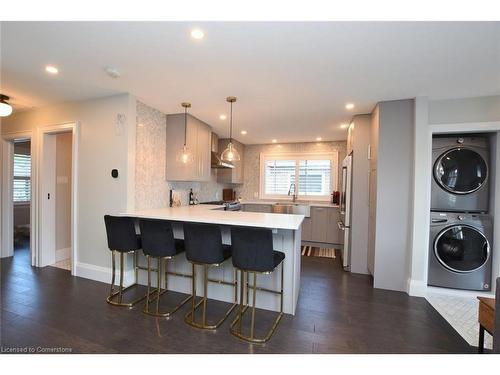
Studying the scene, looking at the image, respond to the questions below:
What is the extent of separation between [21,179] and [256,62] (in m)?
6.34

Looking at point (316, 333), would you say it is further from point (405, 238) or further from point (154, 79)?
point (154, 79)

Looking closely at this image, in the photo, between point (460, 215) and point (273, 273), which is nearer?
point (273, 273)

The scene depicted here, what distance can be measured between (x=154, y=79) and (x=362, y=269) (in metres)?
3.79

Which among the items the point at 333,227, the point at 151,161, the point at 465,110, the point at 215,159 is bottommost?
the point at 333,227

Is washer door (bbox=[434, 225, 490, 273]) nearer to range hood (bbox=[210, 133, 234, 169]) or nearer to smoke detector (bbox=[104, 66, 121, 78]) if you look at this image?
range hood (bbox=[210, 133, 234, 169])

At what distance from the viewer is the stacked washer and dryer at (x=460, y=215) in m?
2.71

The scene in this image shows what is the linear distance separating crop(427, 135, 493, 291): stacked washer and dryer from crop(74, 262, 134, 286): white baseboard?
12.8 ft

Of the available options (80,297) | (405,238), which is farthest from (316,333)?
(80,297)

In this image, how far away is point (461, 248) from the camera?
2758mm

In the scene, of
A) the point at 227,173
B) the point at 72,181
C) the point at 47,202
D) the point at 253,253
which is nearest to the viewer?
the point at 253,253

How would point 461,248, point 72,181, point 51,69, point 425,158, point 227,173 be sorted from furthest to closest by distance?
point 227,173 < point 72,181 < point 461,248 < point 425,158 < point 51,69

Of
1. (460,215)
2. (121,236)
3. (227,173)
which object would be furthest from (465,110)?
(121,236)

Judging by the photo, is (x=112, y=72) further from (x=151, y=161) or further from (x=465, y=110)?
(x=465, y=110)

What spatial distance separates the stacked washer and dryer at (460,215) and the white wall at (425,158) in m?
0.14
